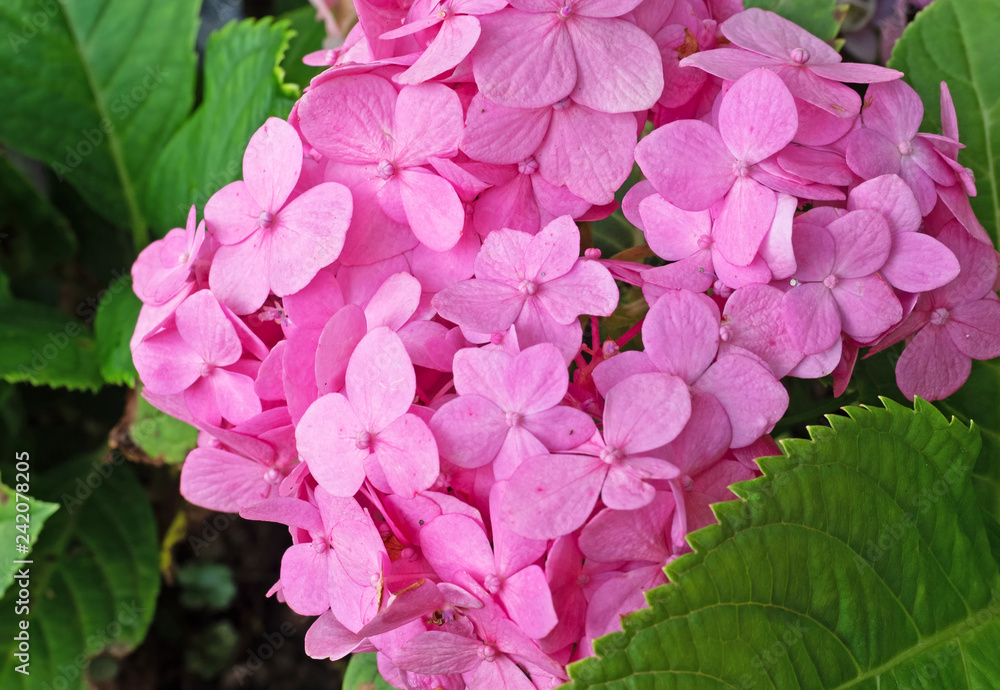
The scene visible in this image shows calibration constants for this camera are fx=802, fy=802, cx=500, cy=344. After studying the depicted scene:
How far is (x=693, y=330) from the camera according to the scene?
0.54 metres

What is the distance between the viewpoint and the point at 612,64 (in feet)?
1.90

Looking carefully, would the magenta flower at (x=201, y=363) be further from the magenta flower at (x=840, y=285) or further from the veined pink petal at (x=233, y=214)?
the magenta flower at (x=840, y=285)

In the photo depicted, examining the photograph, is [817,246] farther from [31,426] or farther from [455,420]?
[31,426]

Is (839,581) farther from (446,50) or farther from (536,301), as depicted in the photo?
(446,50)

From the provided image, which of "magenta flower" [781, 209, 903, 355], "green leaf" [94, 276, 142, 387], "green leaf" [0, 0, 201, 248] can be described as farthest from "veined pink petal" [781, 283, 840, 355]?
"green leaf" [0, 0, 201, 248]

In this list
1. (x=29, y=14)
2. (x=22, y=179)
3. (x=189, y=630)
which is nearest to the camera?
(x=29, y=14)

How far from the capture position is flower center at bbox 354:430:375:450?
0.54 metres

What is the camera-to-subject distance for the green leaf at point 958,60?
2.66ft

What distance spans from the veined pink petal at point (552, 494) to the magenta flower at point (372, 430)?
57 mm

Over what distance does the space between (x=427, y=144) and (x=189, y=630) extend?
3.94 ft

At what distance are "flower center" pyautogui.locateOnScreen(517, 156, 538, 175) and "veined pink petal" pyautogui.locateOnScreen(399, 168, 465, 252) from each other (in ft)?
0.18

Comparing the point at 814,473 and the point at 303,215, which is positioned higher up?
the point at 303,215

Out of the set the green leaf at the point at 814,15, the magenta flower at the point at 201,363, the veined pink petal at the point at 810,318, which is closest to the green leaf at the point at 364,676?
the magenta flower at the point at 201,363

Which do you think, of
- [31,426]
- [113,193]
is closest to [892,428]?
[113,193]
